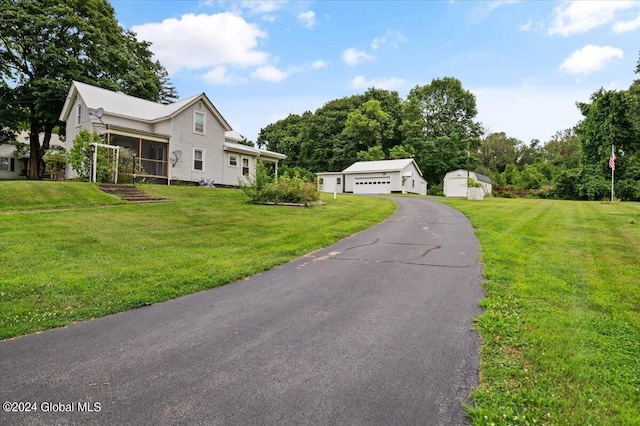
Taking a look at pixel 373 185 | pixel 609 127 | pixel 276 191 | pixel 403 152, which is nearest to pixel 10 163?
pixel 276 191

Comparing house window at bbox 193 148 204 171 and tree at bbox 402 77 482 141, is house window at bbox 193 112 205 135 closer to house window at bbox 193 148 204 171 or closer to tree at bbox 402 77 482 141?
house window at bbox 193 148 204 171

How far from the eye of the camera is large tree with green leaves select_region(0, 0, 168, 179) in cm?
2447

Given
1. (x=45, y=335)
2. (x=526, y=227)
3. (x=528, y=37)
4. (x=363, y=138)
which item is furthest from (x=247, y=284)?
(x=363, y=138)

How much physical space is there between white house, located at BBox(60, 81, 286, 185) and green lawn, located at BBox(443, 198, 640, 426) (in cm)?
2012

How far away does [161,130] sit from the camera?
893 inches

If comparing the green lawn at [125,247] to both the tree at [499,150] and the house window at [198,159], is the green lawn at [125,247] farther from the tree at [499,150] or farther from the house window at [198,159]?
the tree at [499,150]

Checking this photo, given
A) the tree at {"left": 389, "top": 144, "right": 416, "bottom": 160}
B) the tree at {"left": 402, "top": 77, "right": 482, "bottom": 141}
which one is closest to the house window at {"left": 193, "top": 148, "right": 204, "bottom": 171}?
the tree at {"left": 389, "top": 144, "right": 416, "bottom": 160}

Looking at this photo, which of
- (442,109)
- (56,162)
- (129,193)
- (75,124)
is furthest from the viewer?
(442,109)

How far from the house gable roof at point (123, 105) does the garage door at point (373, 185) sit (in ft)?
67.8

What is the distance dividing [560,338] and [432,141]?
47.5 m

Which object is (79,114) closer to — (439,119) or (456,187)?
(456,187)

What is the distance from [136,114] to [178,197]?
9.63 m

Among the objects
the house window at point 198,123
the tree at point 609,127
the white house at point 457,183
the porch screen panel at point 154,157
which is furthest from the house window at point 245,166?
the tree at point 609,127

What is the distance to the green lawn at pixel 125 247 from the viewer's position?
4.98 m
